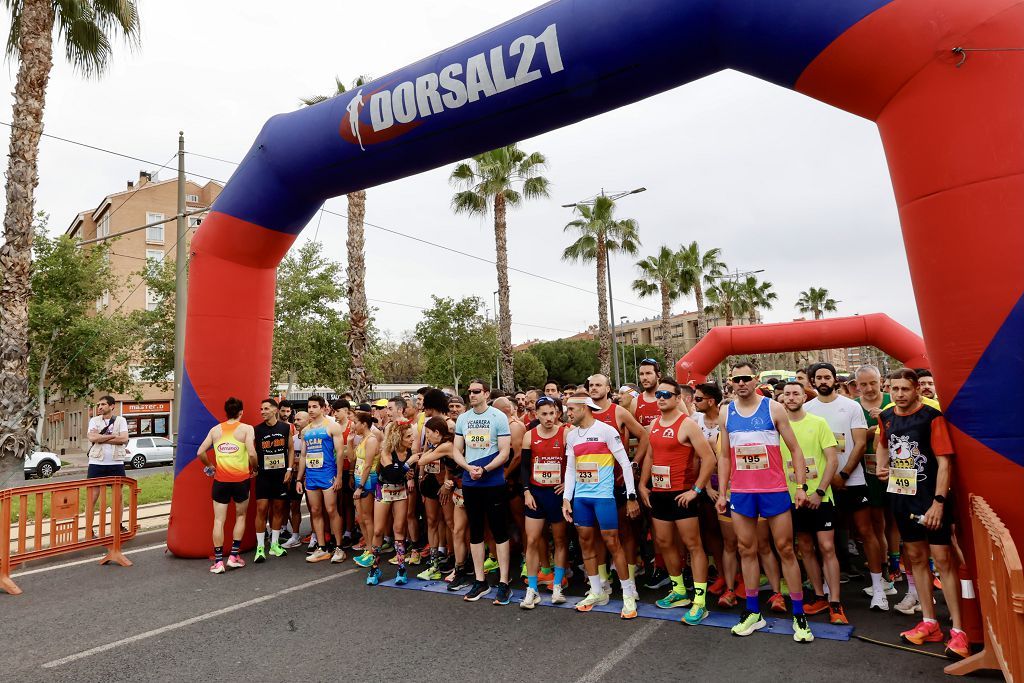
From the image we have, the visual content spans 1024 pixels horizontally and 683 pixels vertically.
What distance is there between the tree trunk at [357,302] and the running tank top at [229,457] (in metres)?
6.67

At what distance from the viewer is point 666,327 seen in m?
32.7

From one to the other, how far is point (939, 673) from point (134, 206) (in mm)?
51088

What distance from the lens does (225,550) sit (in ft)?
25.9

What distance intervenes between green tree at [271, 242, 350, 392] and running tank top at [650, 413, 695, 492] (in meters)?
24.3

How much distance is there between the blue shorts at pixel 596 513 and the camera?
5.48 metres

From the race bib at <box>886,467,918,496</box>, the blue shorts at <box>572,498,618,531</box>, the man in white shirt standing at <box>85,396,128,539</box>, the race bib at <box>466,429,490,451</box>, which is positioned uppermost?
the man in white shirt standing at <box>85,396,128,539</box>

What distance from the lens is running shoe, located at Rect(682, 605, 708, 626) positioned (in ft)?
16.7

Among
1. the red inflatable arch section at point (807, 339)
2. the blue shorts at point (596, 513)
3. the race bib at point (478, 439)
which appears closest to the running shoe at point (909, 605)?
the blue shorts at point (596, 513)

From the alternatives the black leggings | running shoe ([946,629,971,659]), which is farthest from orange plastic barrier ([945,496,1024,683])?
Result: the black leggings

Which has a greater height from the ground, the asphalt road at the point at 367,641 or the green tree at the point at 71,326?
the green tree at the point at 71,326

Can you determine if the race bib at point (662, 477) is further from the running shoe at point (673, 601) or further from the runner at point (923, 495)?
the runner at point (923, 495)

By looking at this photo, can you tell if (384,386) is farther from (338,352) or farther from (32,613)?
(32,613)

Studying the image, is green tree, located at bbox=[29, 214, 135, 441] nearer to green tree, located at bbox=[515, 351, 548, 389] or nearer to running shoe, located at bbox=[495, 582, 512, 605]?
running shoe, located at bbox=[495, 582, 512, 605]

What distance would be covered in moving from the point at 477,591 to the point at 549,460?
58.6 inches
